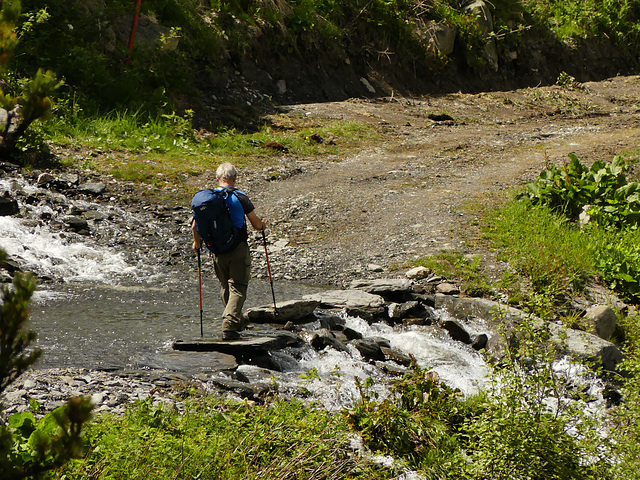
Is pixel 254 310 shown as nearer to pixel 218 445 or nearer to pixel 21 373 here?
pixel 218 445

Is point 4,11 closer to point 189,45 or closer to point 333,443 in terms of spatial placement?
point 333,443

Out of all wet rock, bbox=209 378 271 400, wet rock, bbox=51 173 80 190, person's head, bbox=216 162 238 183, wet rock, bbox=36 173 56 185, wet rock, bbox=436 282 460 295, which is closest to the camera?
wet rock, bbox=209 378 271 400

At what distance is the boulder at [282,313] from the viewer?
26.2 feet

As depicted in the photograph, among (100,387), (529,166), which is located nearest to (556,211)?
(529,166)

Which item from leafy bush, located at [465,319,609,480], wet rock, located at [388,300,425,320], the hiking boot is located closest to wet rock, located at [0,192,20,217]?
the hiking boot

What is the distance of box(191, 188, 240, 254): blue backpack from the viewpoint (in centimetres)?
652

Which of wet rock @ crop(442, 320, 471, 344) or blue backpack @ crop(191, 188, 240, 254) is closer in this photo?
blue backpack @ crop(191, 188, 240, 254)

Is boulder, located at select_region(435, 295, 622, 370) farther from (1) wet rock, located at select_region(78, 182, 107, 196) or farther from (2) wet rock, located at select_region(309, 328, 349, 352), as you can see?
(1) wet rock, located at select_region(78, 182, 107, 196)

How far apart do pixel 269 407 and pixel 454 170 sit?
11098 millimetres

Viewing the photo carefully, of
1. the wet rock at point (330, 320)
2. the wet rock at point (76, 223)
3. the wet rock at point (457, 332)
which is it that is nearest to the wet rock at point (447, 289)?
the wet rock at point (457, 332)

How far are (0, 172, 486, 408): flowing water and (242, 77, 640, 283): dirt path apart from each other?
208 cm

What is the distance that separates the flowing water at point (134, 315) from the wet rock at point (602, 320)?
A: 5.76 ft

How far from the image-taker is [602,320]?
27.8ft

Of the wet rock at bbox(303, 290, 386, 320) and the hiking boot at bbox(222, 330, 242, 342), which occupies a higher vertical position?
the hiking boot at bbox(222, 330, 242, 342)
